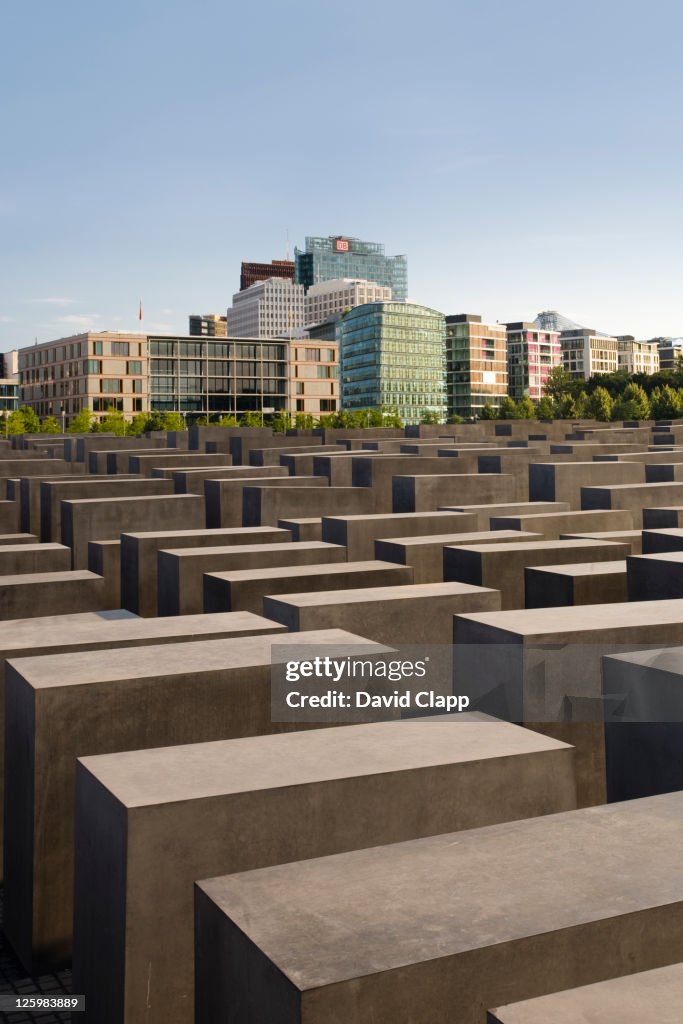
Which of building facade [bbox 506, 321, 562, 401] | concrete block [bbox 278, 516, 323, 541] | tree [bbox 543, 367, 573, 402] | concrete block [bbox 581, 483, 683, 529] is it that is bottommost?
concrete block [bbox 278, 516, 323, 541]

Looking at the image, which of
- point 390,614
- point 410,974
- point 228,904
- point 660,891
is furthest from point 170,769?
point 390,614

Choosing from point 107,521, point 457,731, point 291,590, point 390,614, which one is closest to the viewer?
point 457,731

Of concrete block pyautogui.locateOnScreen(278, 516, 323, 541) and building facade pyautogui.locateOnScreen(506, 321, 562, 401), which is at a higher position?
building facade pyautogui.locateOnScreen(506, 321, 562, 401)

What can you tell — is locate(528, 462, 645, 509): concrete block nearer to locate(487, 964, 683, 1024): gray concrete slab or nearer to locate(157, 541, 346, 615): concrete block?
locate(157, 541, 346, 615): concrete block

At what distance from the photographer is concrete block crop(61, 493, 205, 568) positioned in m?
20.7

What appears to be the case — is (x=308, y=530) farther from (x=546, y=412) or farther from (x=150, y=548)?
(x=546, y=412)

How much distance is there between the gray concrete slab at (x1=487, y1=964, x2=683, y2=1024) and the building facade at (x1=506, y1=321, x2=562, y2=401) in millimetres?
183325

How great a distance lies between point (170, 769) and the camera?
6449 mm

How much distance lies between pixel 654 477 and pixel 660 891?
790 inches

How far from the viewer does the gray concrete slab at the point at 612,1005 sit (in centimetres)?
374

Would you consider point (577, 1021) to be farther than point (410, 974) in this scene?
No

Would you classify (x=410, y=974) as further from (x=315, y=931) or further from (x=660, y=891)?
(x=660, y=891)

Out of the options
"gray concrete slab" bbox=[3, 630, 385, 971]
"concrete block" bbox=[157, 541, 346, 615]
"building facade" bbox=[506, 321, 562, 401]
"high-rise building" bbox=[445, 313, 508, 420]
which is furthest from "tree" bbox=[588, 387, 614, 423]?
"building facade" bbox=[506, 321, 562, 401]

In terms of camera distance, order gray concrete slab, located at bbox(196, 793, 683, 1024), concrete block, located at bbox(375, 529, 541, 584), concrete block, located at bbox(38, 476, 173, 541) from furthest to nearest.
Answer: concrete block, located at bbox(38, 476, 173, 541) → concrete block, located at bbox(375, 529, 541, 584) → gray concrete slab, located at bbox(196, 793, 683, 1024)
